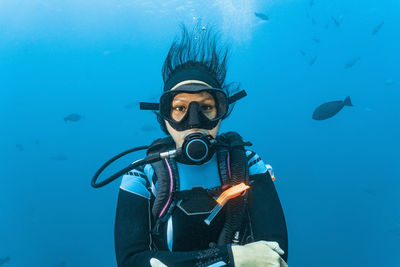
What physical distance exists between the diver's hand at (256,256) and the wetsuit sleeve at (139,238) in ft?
0.16

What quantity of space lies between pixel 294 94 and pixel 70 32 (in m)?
54.3

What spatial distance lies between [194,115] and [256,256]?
0.91 m

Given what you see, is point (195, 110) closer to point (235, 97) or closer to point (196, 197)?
point (235, 97)

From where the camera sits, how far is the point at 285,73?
5731 centimetres

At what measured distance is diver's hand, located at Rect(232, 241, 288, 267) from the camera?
1277 mm

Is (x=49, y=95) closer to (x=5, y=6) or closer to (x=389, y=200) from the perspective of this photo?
(x=5, y=6)

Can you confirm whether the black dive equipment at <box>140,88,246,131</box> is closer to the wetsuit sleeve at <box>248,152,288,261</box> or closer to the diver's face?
the diver's face

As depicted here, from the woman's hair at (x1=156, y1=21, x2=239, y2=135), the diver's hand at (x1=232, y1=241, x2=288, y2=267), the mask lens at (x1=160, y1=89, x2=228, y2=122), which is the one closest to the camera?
the diver's hand at (x1=232, y1=241, x2=288, y2=267)

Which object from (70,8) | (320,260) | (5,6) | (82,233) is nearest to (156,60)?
(70,8)

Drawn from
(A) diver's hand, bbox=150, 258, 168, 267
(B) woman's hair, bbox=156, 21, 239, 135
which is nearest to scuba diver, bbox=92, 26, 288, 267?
(A) diver's hand, bbox=150, 258, 168, 267

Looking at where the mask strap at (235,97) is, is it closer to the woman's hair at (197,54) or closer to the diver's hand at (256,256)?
the woman's hair at (197,54)

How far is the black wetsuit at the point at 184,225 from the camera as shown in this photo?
1356 millimetres

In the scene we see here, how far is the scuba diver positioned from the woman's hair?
0.25 meters

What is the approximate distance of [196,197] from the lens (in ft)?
5.57
